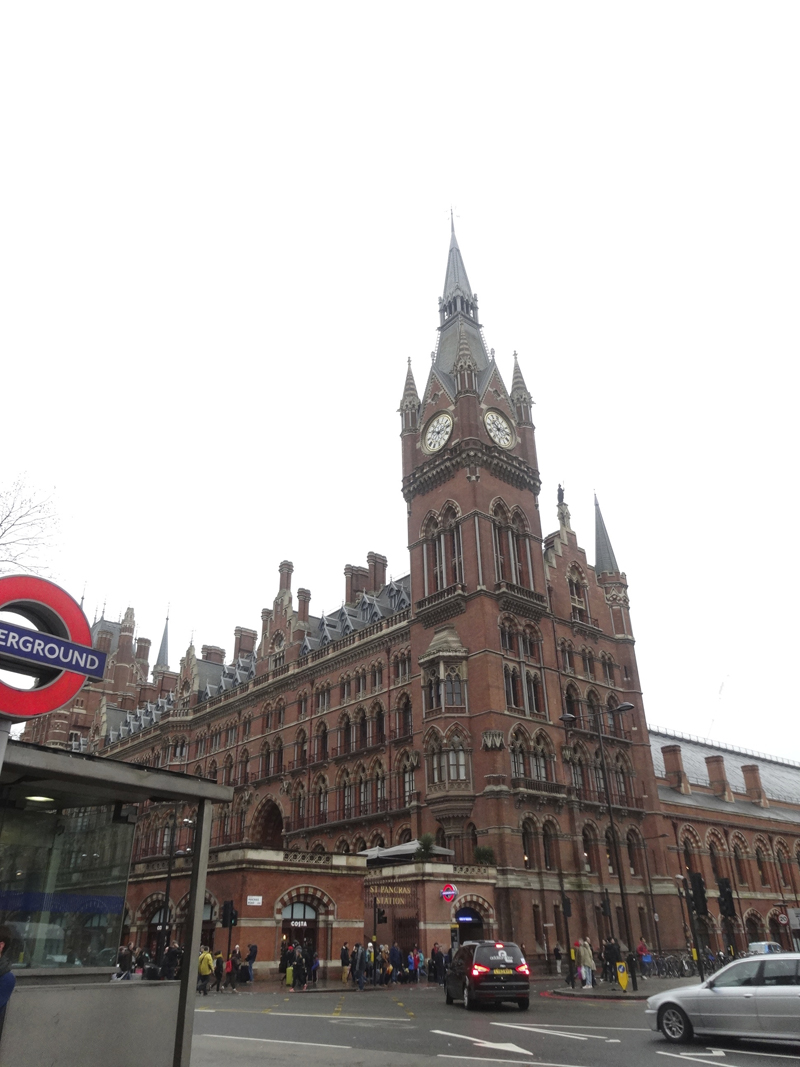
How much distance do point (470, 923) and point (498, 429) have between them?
29.4 metres

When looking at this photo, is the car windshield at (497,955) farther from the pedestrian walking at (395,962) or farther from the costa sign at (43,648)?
the costa sign at (43,648)

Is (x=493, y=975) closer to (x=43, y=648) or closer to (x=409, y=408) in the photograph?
(x=43, y=648)

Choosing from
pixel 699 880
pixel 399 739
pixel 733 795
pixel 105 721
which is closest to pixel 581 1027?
pixel 699 880

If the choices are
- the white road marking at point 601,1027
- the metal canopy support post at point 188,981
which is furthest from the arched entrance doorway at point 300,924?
the metal canopy support post at point 188,981

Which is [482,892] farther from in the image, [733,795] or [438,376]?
[733,795]

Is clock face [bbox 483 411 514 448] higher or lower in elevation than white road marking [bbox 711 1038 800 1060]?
higher

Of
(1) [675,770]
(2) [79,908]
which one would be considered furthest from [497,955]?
(1) [675,770]

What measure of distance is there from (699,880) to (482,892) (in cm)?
1362

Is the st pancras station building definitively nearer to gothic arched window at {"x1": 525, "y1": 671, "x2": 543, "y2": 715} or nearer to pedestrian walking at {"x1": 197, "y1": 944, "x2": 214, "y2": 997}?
gothic arched window at {"x1": 525, "y1": 671, "x2": 543, "y2": 715}

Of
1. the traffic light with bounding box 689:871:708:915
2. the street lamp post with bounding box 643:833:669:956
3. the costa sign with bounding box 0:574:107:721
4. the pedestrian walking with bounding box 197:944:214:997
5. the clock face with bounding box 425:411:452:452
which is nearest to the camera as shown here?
the costa sign with bounding box 0:574:107:721

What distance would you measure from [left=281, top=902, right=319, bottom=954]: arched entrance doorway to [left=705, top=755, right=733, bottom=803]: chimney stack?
44529 mm

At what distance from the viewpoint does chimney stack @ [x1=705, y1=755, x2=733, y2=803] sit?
6864cm

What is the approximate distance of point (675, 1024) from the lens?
48.2 feet

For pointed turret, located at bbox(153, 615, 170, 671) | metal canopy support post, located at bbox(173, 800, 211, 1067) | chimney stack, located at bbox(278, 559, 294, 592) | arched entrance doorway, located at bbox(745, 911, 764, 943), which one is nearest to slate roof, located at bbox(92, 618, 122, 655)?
pointed turret, located at bbox(153, 615, 170, 671)
